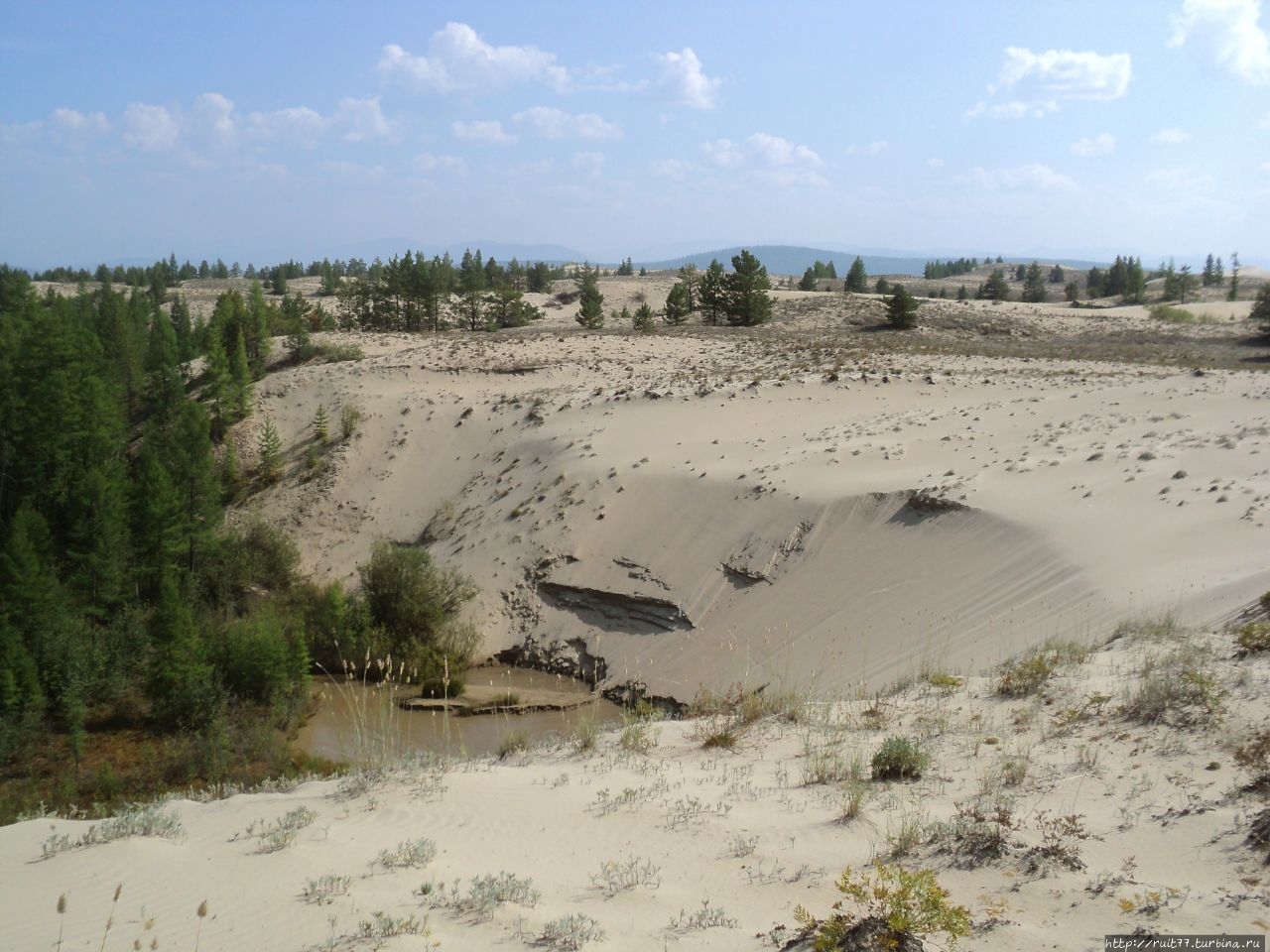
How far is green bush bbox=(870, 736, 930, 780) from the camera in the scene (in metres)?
6.31

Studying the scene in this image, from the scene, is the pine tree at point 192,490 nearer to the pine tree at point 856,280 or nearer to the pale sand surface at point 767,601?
the pale sand surface at point 767,601

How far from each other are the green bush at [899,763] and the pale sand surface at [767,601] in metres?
0.16

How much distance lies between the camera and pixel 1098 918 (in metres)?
4.17

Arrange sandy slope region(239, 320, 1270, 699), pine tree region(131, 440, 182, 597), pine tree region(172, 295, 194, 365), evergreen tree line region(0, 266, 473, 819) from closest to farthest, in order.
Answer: sandy slope region(239, 320, 1270, 699) < evergreen tree line region(0, 266, 473, 819) < pine tree region(131, 440, 182, 597) < pine tree region(172, 295, 194, 365)

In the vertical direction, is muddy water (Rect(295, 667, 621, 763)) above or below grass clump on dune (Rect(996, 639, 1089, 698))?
below

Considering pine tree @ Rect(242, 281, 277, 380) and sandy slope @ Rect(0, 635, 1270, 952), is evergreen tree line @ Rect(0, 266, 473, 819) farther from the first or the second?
pine tree @ Rect(242, 281, 277, 380)

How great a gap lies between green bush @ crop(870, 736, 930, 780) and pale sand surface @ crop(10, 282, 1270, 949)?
0.16m

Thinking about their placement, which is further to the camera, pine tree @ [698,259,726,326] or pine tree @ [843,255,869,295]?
pine tree @ [843,255,869,295]

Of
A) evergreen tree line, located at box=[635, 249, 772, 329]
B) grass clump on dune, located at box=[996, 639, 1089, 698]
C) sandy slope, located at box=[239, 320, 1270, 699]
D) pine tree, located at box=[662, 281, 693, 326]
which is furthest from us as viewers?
pine tree, located at box=[662, 281, 693, 326]

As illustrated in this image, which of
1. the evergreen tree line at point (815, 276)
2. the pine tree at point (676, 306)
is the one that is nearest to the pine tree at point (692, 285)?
the pine tree at point (676, 306)

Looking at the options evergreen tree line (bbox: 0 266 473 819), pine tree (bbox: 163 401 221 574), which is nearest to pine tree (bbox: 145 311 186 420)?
evergreen tree line (bbox: 0 266 473 819)

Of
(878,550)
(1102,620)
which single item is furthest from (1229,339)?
(1102,620)

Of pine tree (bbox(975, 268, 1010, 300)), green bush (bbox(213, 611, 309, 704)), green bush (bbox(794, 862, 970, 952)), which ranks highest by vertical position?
pine tree (bbox(975, 268, 1010, 300))

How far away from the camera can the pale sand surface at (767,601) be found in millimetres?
4801
